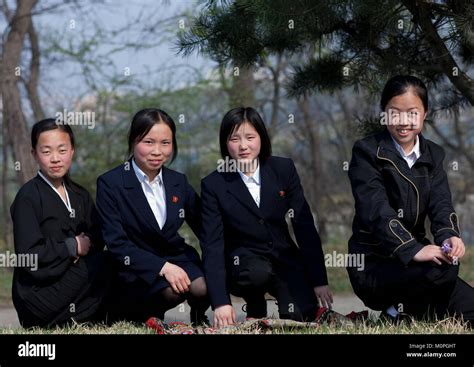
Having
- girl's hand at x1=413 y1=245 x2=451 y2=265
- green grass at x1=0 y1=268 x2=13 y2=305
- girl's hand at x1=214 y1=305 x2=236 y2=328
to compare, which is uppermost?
girl's hand at x1=413 y1=245 x2=451 y2=265

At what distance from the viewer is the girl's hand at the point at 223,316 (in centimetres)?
348

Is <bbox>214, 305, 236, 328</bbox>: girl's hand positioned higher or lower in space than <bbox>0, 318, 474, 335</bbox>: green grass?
higher

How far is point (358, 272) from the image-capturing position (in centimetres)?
357

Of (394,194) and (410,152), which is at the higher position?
(410,152)

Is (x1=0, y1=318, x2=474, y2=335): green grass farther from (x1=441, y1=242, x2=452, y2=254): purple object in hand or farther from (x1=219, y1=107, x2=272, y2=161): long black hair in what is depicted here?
(x1=219, y1=107, x2=272, y2=161): long black hair

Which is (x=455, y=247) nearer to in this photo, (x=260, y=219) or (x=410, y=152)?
(x=410, y=152)

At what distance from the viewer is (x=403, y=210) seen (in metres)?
3.52

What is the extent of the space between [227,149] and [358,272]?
87cm

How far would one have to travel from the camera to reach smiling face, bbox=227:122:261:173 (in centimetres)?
369

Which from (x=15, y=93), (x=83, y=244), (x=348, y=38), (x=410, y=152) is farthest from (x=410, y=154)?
(x=15, y=93)

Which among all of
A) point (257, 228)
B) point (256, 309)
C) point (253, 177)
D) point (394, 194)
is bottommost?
point (256, 309)

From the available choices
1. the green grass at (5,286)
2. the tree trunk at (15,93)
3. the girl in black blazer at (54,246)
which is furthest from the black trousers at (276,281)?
the tree trunk at (15,93)

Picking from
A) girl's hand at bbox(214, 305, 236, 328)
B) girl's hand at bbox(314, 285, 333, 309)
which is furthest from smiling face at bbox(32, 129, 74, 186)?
girl's hand at bbox(314, 285, 333, 309)

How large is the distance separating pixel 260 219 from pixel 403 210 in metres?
0.68
